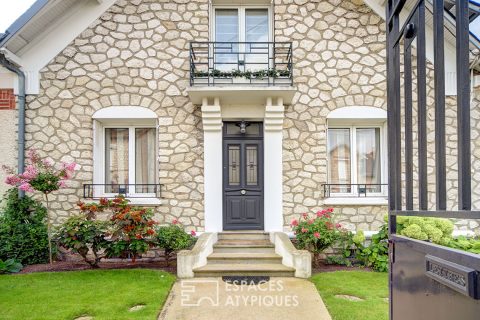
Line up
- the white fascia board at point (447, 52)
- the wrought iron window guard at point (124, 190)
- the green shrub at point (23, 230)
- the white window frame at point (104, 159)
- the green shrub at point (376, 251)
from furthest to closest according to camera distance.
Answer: the white window frame at point (104, 159), the wrought iron window guard at point (124, 190), the white fascia board at point (447, 52), the green shrub at point (23, 230), the green shrub at point (376, 251)

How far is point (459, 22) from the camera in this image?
4.08 feet

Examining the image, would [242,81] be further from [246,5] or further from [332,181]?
[332,181]

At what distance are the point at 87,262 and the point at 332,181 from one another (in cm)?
528

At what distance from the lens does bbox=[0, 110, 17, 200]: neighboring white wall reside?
22.9 ft

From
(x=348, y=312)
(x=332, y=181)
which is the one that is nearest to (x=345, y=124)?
(x=332, y=181)

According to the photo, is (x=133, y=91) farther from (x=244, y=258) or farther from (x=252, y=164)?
(x=244, y=258)

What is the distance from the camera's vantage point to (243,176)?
7.34 m

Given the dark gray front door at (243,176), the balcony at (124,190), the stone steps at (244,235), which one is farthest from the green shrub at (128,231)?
the dark gray front door at (243,176)

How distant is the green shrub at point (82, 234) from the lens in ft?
19.3

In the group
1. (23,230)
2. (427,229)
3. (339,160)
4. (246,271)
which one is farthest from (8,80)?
(427,229)

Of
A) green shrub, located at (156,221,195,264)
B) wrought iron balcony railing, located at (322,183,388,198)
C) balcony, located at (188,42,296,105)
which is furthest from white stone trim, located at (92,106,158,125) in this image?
wrought iron balcony railing, located at (322,183,388,198)

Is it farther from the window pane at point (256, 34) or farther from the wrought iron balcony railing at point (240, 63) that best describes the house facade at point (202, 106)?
the window pane at point (256, 34)

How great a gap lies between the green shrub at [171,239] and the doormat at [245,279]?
119cm

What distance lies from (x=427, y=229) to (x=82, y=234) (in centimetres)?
591
